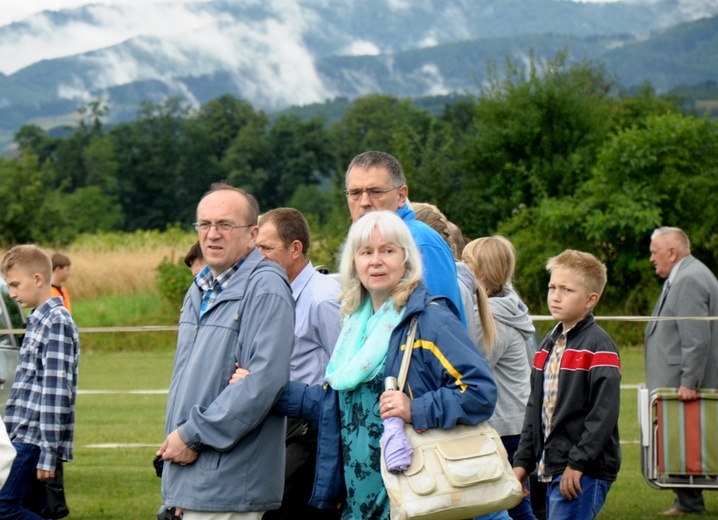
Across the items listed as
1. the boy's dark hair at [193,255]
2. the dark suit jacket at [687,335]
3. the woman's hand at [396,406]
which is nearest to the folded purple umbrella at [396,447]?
the woman's hand at [396,406]

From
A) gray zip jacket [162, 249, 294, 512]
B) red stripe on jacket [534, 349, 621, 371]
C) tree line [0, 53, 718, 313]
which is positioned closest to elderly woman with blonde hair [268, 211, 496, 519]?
gray zip jacket [162, 249, 294, 512]

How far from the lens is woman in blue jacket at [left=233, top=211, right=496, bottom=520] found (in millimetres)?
3926

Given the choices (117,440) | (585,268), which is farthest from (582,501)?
(117,440)

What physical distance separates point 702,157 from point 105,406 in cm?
1491

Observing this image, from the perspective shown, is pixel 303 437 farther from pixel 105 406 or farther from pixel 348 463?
pixel 105 406

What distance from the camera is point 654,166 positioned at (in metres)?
24.6

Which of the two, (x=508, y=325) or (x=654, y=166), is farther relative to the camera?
(x=654, y=166)

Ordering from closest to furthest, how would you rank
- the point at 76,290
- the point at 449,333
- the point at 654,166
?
the point at 449,333 < the point at 654,166 < the point at 76,290

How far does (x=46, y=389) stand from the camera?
624cm

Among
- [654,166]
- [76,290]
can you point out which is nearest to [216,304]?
[654,166]

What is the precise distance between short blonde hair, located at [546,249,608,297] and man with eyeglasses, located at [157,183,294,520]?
5.42 feet

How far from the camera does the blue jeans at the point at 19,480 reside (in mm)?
6195

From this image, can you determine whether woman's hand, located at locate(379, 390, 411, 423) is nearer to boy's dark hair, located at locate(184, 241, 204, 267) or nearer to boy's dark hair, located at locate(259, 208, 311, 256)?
boy's dark hair, located at locate(259, 208, 311, 256)

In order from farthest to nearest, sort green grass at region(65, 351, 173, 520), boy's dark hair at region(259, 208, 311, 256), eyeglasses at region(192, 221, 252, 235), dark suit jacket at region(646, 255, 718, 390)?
green grass at region(65, 351, 173, 520) → dark suit jacket at region(646, 255, 718, 390) → boy's dark hair at region(259, 208, 311, 256) → eyeglasses at region(192, 221, 252, 235)
